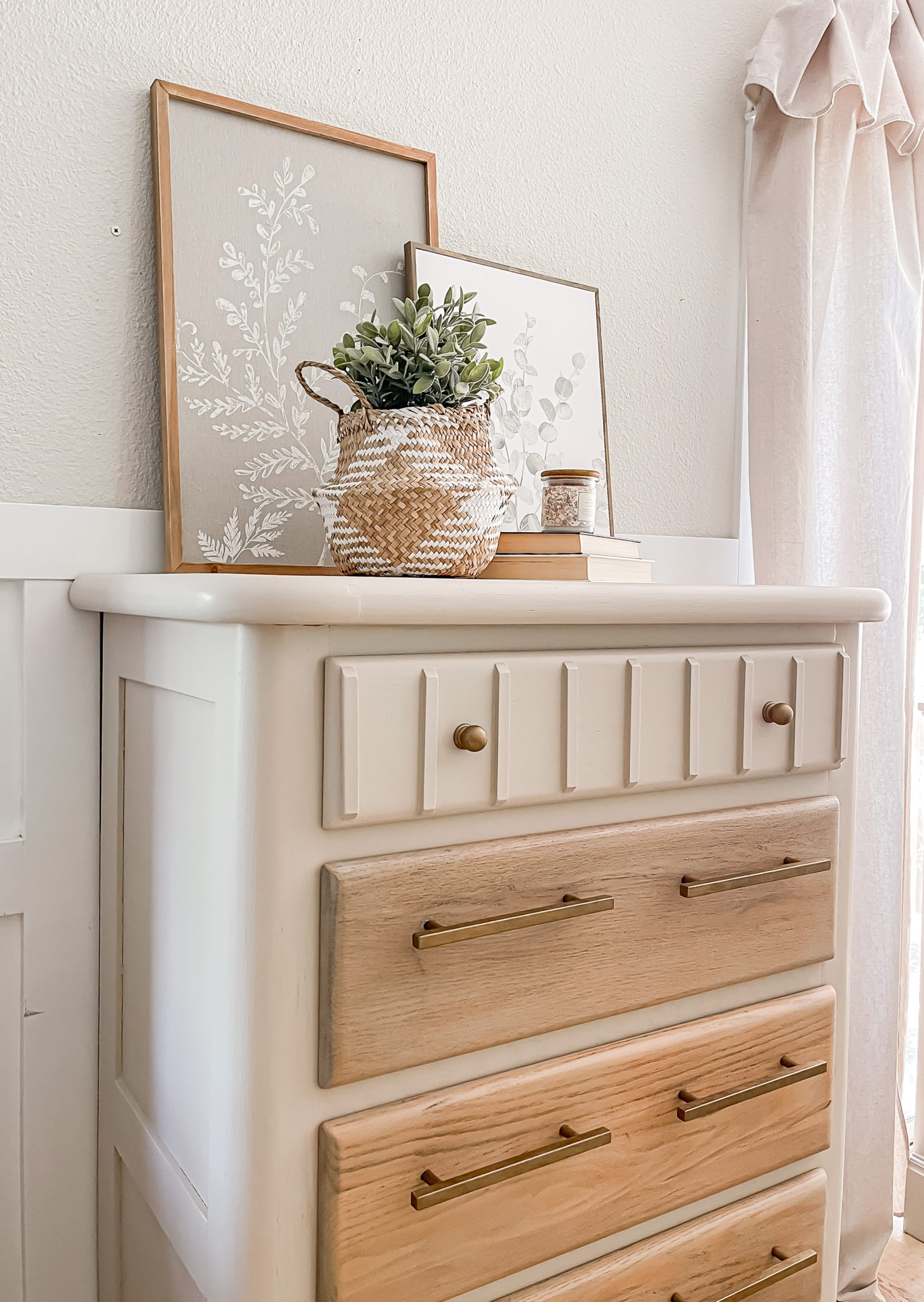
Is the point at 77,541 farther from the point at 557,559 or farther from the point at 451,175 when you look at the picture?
the point at 451,175

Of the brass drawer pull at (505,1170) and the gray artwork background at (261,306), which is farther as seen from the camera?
the gray artwork background at (261,306)

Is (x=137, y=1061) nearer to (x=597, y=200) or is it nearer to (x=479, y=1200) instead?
(x=479, y=1200)

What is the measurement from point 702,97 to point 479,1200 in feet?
4.95

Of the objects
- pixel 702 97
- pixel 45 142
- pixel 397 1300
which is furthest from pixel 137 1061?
pixel 702 97

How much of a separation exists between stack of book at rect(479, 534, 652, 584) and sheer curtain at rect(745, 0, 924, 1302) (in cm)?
51

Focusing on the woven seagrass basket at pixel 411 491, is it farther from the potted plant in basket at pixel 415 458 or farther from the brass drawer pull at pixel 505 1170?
the brass drawer pull at pixel 505 1170

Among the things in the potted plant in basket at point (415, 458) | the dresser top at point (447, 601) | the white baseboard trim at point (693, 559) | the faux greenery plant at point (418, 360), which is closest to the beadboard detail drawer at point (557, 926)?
the dresser top at point (447, 601)

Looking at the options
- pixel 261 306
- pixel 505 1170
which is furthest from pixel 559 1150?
pixel 261 306

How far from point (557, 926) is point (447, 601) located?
0.97 ft

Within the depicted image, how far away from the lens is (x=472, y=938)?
76cm

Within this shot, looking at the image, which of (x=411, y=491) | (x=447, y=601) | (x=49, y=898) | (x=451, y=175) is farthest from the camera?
(x=451, y=175)

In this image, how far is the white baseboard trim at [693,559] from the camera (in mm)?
1479

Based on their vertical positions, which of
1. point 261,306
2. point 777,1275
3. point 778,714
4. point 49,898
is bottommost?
point 777,1275

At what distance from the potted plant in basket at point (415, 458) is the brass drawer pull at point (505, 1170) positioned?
0.50m
